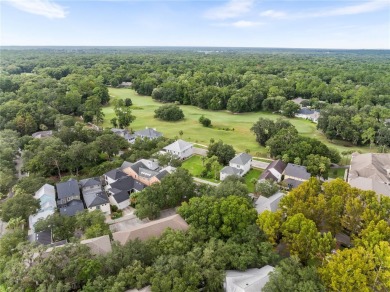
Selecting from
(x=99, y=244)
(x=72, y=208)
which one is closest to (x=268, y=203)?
(x=99, y=244)

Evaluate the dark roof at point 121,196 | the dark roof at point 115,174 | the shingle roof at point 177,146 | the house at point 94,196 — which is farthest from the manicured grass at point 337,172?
the house at point 94,196

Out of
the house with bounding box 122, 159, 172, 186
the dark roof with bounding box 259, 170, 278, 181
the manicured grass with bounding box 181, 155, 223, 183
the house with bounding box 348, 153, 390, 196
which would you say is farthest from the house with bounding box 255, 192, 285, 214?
the house with bounding box 122, 159, 172, 186

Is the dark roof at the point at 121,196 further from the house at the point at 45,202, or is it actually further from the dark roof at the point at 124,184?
the house at the point at 45,202

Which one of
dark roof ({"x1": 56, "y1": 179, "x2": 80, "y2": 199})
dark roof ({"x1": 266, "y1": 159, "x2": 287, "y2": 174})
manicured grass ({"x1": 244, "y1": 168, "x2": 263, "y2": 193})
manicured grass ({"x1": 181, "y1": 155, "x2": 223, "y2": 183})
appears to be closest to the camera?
dark roof ({"x1": 56, "y1": 179, "x2": 80, "y2": 199})

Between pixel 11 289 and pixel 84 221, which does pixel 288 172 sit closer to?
pixel 84 221

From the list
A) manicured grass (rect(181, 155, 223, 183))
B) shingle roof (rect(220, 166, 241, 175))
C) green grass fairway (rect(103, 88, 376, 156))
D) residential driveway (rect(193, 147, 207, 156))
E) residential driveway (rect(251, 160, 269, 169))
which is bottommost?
manicured grass (rect(181, 155, 223, 183))

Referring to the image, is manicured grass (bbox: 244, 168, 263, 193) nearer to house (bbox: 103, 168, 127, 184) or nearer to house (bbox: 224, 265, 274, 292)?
house (bbox: 103, 168, 127, 184)

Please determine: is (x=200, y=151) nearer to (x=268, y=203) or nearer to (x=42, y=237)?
(x=268, y=203)
